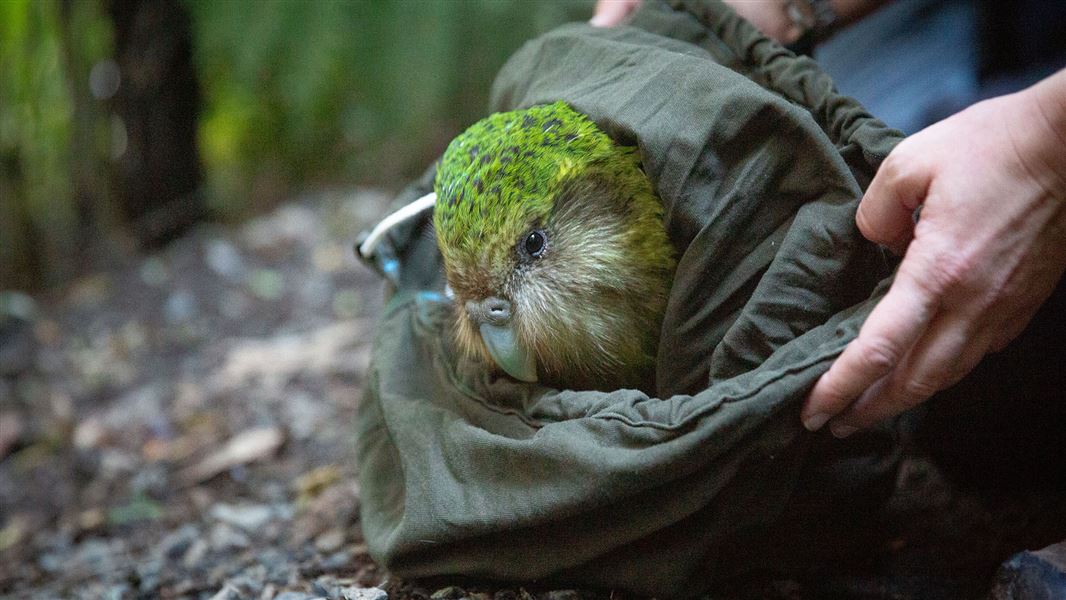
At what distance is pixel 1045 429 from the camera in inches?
89.5

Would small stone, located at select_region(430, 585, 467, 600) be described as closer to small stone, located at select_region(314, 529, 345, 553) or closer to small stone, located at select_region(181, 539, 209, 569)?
small stone, located at select_region(314, 529, 345, 553)

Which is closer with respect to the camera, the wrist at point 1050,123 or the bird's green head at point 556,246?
the wrist at point 1050,123

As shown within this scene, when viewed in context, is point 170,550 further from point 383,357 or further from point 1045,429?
point 1045,429

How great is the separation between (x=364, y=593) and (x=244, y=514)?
1153mm

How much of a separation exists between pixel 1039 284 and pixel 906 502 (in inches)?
41.6

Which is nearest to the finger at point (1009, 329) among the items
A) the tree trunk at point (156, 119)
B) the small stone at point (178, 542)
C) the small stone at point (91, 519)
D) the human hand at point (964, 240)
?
the human hand at point (964, 240)

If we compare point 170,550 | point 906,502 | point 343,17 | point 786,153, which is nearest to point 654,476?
point 786,153

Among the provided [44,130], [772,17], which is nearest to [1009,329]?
[772,17]

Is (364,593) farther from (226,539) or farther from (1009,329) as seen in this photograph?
(1009,329)

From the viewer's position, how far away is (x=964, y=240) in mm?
1449

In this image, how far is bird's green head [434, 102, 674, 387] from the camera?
1970mm

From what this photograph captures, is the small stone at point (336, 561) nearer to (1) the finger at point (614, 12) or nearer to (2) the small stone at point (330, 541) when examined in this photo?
(2) the small stone at point (330, 541)

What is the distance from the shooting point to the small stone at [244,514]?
286 cm

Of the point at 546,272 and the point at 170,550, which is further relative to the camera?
the point at 170,550
